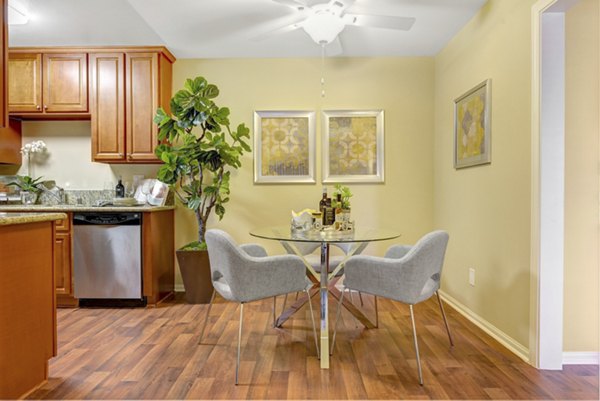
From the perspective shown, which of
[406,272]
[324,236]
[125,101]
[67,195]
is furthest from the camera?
[67,195]

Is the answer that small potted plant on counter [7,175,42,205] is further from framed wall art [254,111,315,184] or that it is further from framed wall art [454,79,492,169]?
framed wall art [454,79,492,169]

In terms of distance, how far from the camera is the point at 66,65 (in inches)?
138

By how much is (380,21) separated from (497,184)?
4.67ft

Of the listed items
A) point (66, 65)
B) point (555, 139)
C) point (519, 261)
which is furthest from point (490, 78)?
point (66, 65)

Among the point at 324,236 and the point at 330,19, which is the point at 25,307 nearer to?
the point at 324,236

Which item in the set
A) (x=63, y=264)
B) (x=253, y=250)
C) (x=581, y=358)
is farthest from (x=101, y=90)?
(x=581, y=358)

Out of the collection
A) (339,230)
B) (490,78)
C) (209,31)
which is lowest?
(339,230)

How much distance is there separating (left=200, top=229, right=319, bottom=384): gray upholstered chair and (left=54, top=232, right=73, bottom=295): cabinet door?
1.88 m

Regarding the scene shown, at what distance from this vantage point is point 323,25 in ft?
7.97

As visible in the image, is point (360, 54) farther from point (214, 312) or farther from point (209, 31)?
point (214, 312)

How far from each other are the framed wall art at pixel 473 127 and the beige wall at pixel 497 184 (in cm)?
6

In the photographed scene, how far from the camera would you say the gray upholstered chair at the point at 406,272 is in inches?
78.4

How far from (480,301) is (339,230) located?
1.38 meters

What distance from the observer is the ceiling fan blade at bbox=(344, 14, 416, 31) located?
2330mm
